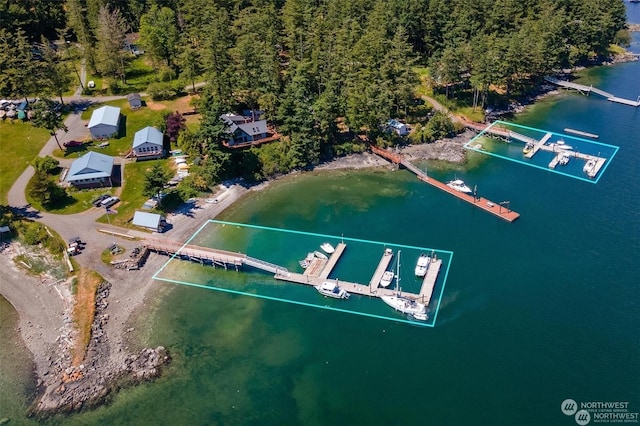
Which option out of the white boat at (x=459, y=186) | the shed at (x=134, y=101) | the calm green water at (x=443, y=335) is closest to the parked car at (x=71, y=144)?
the shed at (x=134, y=101)

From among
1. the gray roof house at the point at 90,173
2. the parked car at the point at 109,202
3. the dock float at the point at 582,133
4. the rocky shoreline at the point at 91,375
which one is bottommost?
the rocky shoreline at the point at 91,375

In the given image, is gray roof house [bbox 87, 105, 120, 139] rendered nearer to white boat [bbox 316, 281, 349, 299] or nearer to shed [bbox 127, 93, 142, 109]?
shed [bbox 127, 93, 142, 109]

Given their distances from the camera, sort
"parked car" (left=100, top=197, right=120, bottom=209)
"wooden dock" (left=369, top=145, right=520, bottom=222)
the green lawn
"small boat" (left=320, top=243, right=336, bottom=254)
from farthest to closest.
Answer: the green lawn
"parked car" (left=100, top=197, right=120, bottom=209)
"wooden dock" (left=369, top=145, right=520, bottom=222)
"small boat" (left=320, top=243, right=336, bottom=254)

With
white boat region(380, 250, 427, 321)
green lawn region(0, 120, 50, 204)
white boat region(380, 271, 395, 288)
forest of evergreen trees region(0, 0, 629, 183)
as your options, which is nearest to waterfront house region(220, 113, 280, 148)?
forest of evergreen trees region(0, 0, 629, 183)

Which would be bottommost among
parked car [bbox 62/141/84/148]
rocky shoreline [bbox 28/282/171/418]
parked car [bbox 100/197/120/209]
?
rocky shoreline [bbox 28/282/171/418]

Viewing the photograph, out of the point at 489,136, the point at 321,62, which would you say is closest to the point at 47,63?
the point at 321,62

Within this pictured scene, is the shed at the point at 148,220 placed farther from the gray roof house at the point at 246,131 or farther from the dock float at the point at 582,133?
the dock float at the point at 582,133

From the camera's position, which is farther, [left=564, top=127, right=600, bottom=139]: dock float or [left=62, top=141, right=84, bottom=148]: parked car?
[left=564, top=127, right=600, bottom=139]: dock float
